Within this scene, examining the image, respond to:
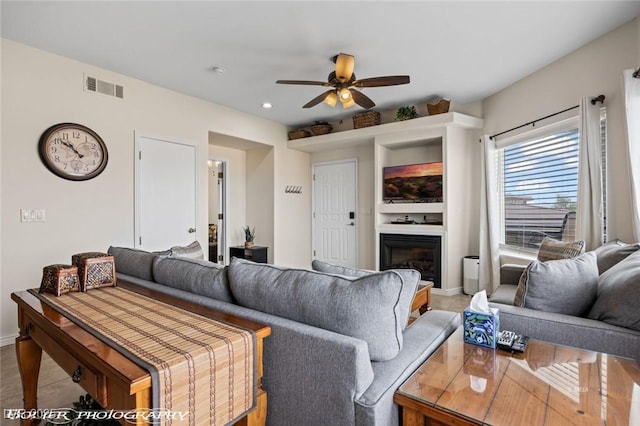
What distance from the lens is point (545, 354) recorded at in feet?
4.26

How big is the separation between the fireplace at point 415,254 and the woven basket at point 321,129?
6.50 feet

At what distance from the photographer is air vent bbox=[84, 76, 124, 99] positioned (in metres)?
3.37

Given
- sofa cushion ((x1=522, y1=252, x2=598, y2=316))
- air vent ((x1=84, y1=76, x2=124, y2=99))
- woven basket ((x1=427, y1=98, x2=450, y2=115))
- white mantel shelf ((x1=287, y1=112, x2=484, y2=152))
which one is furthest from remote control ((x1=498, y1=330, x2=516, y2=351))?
air vent ((x1=84, y1=76, x2=124, y2=99))

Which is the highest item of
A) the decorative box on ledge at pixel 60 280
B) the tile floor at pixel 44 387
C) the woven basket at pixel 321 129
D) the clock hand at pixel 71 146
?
the woven basket at pixel 321 129

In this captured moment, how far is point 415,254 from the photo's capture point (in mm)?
4797

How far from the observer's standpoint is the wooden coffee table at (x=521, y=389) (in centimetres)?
91

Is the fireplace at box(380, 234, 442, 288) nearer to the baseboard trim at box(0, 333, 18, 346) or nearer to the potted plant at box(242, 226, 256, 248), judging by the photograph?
the potted plant at box(242, 226, 256, 248)

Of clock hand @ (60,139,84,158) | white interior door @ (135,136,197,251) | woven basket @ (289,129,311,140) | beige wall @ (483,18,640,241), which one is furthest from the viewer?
woven basket @ (289,129,311,140)

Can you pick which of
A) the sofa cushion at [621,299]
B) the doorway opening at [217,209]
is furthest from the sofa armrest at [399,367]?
the doorway opening at [217,209]

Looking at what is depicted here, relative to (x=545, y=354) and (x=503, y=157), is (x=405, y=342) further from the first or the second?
(x=503, y=157)

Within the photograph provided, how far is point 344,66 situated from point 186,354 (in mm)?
2775

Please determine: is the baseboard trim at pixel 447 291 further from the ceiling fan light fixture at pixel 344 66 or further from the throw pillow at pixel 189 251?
the throw pillow at pixel 189 251

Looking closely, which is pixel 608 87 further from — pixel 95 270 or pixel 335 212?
pixel 95 270

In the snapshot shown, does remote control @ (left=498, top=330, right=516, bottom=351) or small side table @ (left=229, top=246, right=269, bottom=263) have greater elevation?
remote control @ (left=498, top=330, right=516, bottom=351)
